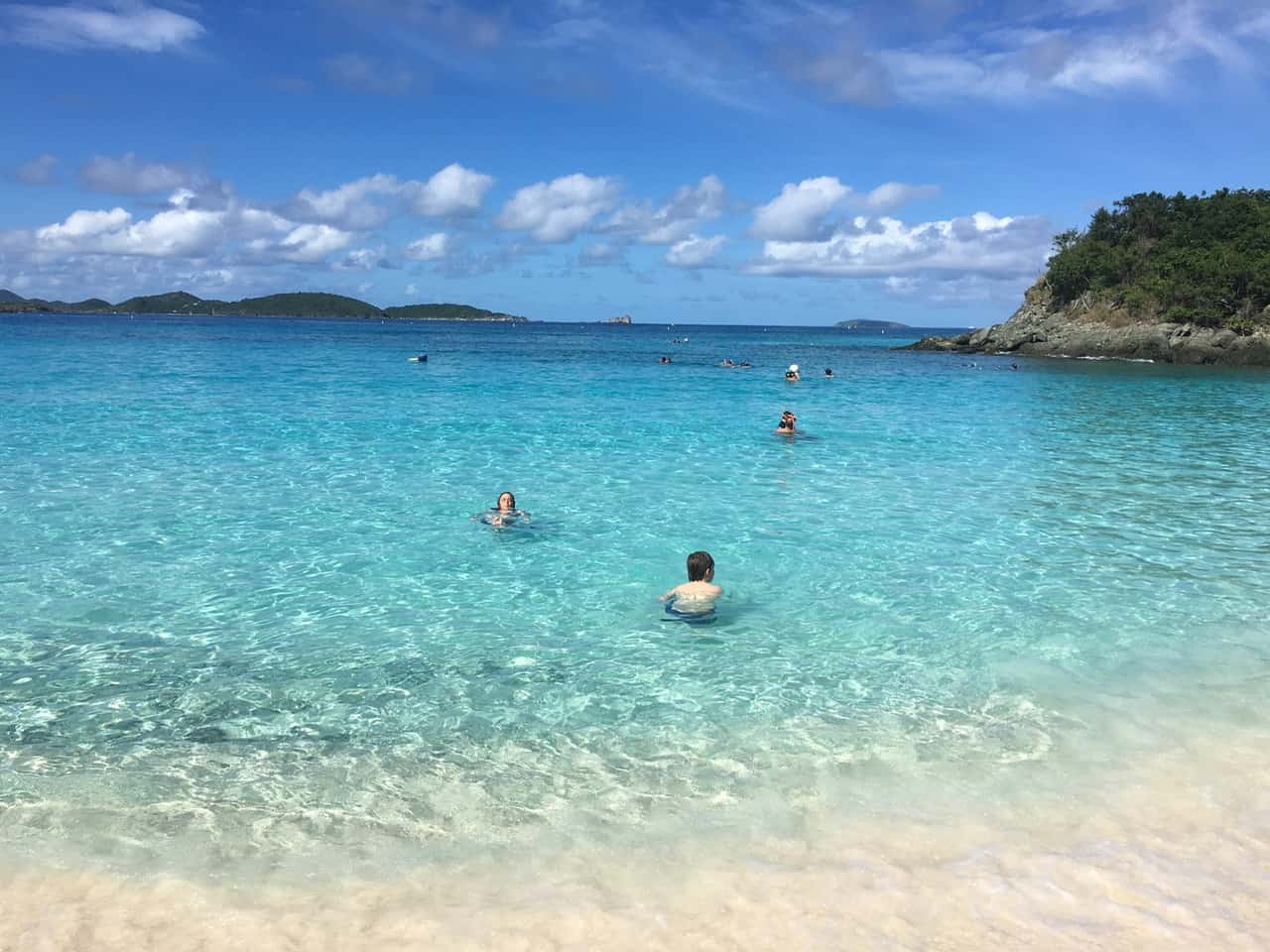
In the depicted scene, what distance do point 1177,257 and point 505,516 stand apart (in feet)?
259

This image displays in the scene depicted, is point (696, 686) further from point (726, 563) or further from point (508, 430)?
point (508, 430)

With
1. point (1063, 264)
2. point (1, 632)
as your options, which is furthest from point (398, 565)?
point (1063, 264)

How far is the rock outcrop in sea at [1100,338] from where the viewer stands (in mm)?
62656

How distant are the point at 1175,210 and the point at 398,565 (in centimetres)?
9376

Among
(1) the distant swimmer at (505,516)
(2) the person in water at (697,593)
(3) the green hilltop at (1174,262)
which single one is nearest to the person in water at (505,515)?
(1) the distant swimmer at (505,516)

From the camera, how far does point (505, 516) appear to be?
14.5 meters

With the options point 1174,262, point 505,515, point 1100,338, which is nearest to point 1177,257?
point 1174,262

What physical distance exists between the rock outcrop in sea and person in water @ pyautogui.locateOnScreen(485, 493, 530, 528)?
6522cm

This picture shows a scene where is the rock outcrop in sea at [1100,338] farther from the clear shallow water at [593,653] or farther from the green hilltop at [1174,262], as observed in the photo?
the clear shallow water at [593,653]

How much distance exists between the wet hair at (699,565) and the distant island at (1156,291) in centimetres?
6643

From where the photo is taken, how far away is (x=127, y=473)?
705 inches

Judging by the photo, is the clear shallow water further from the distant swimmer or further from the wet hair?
the wet hair

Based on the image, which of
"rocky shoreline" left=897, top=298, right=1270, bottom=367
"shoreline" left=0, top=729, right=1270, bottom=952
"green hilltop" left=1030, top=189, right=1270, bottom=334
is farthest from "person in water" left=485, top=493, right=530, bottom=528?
"green hilltop" left=1030, top=189, right=1270, bottom=334

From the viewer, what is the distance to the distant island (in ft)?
216
